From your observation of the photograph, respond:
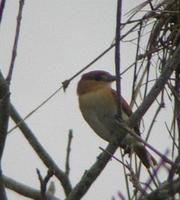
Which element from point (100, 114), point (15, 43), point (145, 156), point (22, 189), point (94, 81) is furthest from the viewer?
point (94, 81)

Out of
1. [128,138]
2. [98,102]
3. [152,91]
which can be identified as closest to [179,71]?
[152,91]

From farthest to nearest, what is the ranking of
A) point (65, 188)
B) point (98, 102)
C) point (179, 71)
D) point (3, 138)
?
point (98, 102)
point (179, 71)
point (65, 188)
point (3, 138)

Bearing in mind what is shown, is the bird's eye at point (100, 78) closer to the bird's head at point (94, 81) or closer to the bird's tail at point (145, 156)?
the bird's head at point (94, 81)

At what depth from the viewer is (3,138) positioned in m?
2.14

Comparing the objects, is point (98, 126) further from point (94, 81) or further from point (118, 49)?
point (118, 49)

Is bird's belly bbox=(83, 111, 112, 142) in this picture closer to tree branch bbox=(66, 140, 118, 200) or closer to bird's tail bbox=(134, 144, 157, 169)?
bird's tail bbox=(134, 144, 157, 169)

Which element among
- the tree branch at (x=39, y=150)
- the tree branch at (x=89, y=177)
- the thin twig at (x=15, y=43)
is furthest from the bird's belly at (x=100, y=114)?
the thin twig at (x=15, y=43)

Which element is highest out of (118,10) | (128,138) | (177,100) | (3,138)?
(118,10)

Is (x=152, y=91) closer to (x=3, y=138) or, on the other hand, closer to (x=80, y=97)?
(x=3, y=138)

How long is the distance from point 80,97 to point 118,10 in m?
2.74

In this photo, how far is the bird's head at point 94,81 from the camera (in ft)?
16.5

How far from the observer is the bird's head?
5.02m

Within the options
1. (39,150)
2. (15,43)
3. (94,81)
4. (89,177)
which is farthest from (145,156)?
(15,43)

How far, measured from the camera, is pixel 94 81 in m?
5.15
